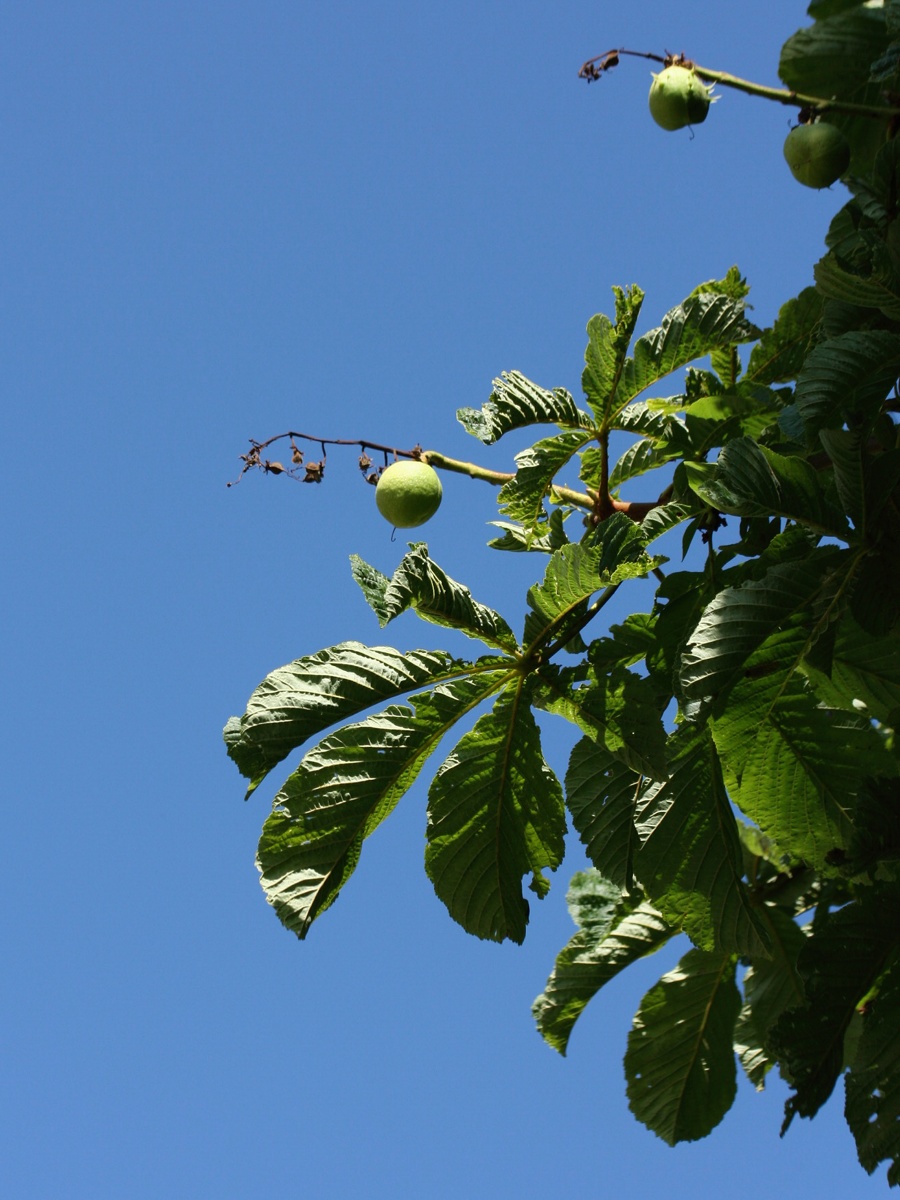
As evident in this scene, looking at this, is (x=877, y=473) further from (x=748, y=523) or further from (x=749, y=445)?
(x=748, y=523)

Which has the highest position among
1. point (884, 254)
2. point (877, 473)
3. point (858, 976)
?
point (884, 254)

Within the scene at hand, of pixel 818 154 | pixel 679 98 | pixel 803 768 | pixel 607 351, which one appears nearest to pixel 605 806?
pixel 803 768

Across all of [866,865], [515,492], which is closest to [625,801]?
[866,865]

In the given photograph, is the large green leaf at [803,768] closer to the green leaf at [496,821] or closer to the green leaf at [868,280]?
the green leaf at [496,821]

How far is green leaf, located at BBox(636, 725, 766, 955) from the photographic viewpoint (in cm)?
234

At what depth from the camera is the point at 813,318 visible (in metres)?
2.56

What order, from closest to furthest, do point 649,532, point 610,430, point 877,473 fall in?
1. point 877,473
2. point 649,532
3. point 610,430

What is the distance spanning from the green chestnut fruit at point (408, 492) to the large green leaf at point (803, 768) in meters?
0.89

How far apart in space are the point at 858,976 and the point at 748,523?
0.91 m

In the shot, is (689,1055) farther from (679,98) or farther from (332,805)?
(679,98)

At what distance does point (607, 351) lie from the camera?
102 inches

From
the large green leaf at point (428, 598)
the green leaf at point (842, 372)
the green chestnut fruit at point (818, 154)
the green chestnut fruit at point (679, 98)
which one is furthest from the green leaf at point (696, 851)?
the green chestnut fruit at point (679, 98)

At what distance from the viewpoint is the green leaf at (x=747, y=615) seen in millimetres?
1962

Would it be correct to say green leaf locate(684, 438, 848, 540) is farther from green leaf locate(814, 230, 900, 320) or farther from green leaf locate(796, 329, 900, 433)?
green leaf locate(814, 230, 900, 320)
